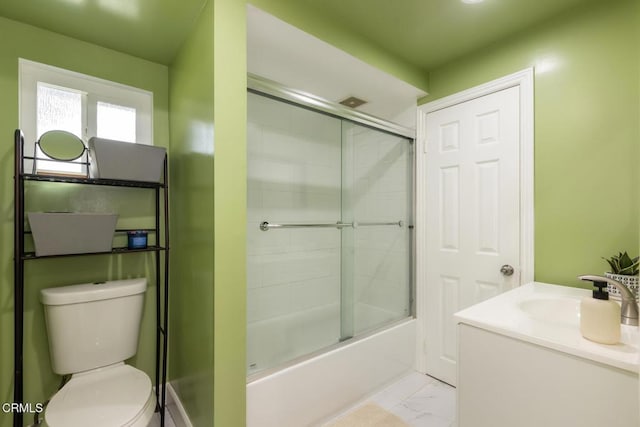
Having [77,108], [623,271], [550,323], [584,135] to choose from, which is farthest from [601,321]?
[77,108]

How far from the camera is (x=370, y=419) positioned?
66.8 inches

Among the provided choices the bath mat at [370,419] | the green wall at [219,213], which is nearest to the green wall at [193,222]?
the green wall at [219,213]

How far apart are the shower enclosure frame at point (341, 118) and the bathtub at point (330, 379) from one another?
34 millimetres

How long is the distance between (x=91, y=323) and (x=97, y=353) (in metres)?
0.16

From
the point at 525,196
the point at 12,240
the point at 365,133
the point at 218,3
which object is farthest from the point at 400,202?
the point at 12,240

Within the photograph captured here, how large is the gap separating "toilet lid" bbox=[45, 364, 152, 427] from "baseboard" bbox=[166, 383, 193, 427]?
37cm

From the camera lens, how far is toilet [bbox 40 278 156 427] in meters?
1.18

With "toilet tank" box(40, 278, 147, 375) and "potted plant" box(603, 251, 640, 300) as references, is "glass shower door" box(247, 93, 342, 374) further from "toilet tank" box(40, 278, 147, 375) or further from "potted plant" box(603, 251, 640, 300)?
"potted plant" box(603, 251, 640, 300)

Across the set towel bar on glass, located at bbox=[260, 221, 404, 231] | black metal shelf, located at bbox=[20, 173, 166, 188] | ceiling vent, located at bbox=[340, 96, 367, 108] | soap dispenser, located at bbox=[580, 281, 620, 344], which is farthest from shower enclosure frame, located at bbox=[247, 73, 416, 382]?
soap dispenser, located at bbox=[580, 281, 620, 344]

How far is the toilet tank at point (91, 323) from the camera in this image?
55.3 inches

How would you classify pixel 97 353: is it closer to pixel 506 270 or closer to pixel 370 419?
pixel 370 419

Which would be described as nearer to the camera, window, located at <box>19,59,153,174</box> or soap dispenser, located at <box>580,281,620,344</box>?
soap dispenser, located at <box>580,281,620,344</box>

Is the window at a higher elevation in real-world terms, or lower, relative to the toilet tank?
higher

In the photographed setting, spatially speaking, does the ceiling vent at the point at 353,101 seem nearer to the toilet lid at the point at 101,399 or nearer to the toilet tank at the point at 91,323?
the toilet tank at the point at 91,323
